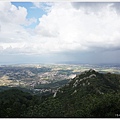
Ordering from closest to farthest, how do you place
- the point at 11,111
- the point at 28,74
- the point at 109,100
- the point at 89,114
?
the point at 89,114 < the point at 109,100 < the point at 11,111 < the point at 28,74

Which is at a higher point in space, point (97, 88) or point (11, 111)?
point (97, 88)

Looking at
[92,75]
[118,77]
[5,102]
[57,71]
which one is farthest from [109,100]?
[57,71]

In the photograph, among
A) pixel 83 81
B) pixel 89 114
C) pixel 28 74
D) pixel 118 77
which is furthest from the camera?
pixel 28 74

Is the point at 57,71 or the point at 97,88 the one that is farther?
the point at 57,71

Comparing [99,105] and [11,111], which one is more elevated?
[99,105]

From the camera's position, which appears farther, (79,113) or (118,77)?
(118,77)

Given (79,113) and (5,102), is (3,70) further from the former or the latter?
(79,113)

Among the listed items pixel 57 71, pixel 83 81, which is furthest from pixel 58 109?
pixel 57 71

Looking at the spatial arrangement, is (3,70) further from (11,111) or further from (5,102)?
(11,111)

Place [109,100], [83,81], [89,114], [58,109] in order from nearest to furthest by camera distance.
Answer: [89,114], [109,100], [58,109], [83,81]
